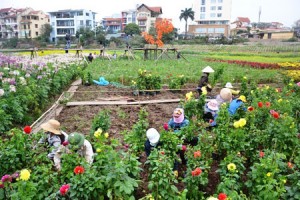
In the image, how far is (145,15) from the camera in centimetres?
6475

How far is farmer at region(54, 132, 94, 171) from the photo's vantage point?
3.35 m

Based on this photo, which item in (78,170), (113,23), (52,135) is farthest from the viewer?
(113,23)

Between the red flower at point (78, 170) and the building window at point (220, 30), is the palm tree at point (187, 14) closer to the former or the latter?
the building window at point (220, 30)

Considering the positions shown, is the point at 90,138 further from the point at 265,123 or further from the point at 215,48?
the point at 215,48

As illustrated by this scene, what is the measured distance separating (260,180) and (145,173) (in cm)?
175

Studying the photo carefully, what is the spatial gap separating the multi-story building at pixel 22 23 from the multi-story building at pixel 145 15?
2234cm

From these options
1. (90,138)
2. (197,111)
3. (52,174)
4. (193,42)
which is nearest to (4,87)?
(90,138)

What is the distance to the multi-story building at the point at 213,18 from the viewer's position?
211ft

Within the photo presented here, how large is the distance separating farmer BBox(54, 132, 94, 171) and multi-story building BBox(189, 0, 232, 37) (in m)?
64.1

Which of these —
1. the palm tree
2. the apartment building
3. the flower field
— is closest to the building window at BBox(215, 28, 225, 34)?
the palm tree

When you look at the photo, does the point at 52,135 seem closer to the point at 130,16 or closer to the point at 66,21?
the point at 66,21

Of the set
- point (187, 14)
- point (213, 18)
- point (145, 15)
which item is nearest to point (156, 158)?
point (145, 15)

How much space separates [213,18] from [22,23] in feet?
145

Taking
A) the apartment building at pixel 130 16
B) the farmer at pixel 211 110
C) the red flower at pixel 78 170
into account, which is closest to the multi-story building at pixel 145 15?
the apartment building at pixel 130 16
